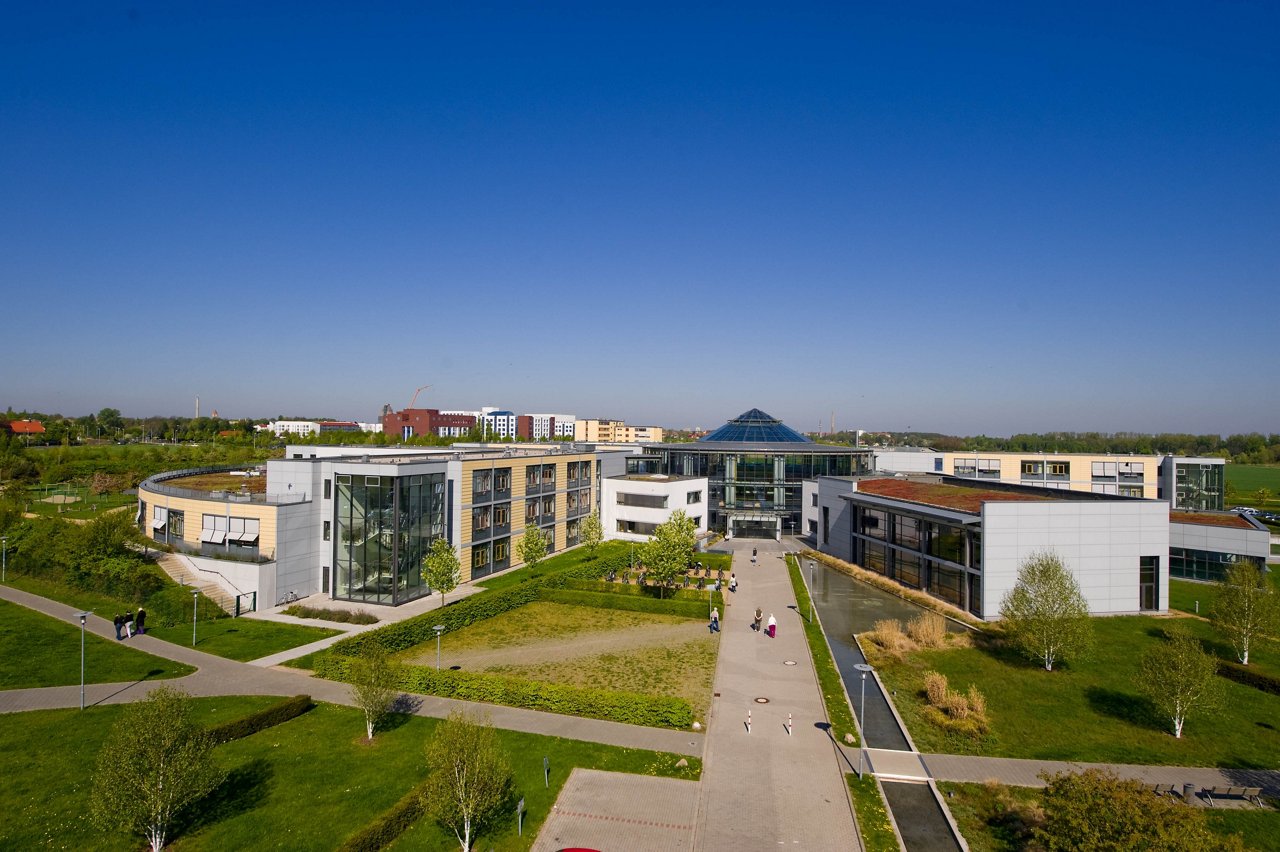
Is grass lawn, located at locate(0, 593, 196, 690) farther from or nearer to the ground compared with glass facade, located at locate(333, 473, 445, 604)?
nearer to the ground

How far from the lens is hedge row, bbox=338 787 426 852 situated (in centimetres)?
1489

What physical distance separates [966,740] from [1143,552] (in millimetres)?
24644

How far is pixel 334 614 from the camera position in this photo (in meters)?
34.8

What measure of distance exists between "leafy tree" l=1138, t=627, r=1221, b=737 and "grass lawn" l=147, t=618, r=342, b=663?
35.7 meters

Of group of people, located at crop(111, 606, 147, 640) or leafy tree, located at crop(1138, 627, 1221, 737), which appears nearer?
leafy tree, located at crop(1138, 627, 1221, 737)

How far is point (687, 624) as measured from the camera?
35.9 metres

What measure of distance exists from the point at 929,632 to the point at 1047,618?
5812mm

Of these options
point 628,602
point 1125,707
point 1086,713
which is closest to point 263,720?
point 628,602

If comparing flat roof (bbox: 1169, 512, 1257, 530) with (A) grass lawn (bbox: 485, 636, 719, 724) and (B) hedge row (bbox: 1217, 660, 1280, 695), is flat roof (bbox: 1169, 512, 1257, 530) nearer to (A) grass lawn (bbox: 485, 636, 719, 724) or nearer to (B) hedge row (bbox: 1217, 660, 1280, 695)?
(B) hedge row (bbox: 1217, 660, 1280, 695)

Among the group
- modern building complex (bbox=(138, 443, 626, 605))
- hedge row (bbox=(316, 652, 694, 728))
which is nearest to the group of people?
modern building complex (bbox=(138, 443, 626, 605))

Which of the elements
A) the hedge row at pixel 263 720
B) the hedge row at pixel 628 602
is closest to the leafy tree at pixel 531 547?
the hedge row at pixel 628 602

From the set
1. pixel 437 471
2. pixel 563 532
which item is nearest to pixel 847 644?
pixel 437 471

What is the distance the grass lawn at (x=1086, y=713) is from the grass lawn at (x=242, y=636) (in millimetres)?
28078

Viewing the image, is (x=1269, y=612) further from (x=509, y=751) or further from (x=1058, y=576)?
(x=509, y=751)
